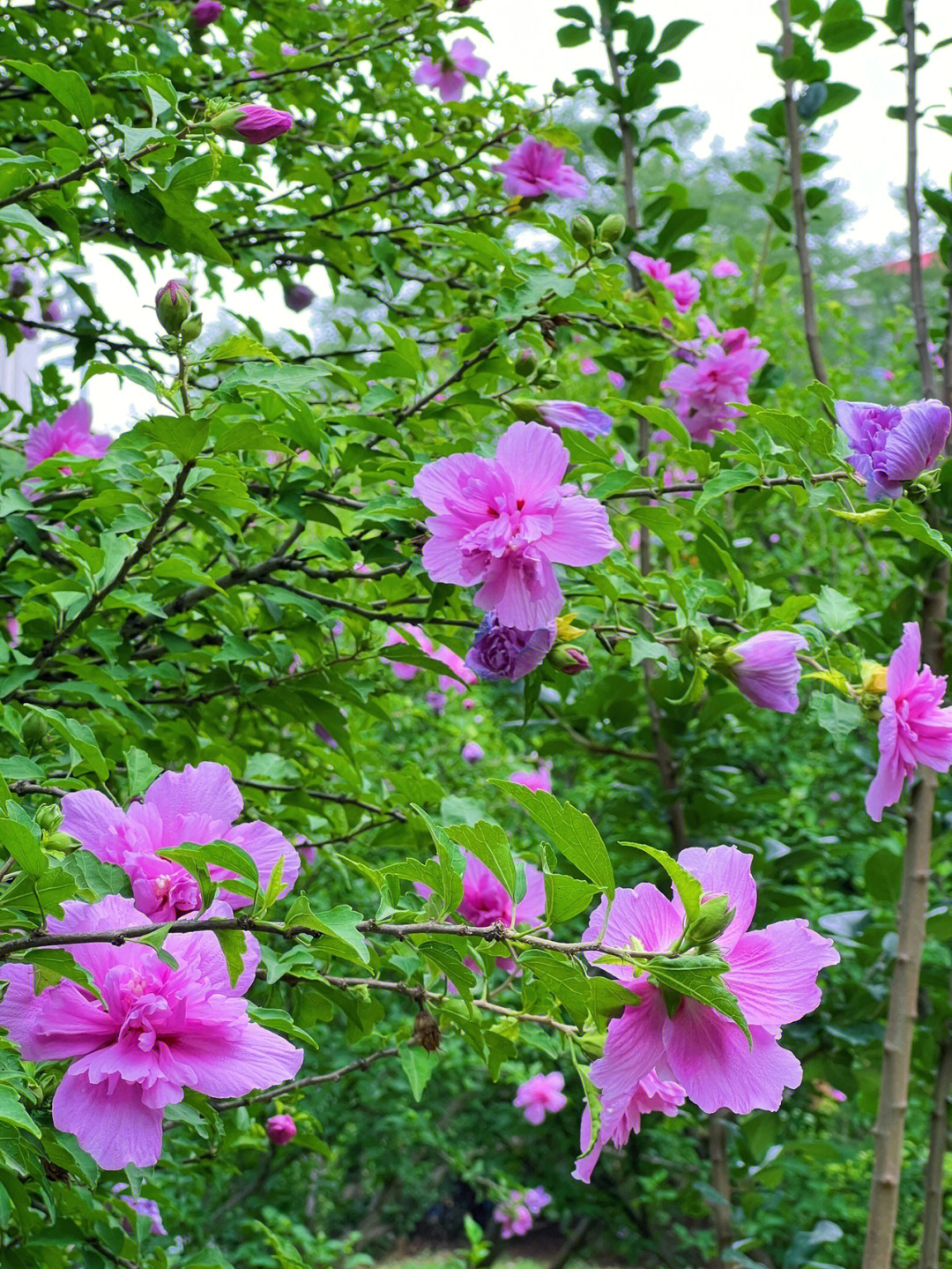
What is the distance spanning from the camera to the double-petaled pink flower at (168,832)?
0.62 meters

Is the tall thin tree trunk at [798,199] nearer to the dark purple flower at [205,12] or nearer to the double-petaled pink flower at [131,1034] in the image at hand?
the dark purple flower at [205,12]

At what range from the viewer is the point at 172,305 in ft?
2.54

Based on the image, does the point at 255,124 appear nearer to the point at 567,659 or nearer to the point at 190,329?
the point at 190,329

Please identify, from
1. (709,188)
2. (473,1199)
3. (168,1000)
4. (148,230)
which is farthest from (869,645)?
(709,188)

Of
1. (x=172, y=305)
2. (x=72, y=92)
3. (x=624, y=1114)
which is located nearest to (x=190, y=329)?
(x=172, y=305)

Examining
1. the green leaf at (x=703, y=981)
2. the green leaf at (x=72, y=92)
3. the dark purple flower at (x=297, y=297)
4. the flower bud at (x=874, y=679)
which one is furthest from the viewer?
the dark purple flower at (x=297, y=297)

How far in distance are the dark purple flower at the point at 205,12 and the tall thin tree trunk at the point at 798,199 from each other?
77 cm

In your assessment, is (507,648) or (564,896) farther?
(507,648)

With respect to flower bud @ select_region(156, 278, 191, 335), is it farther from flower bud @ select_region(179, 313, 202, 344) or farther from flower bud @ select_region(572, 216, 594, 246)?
flower bud @ select_region(572, 216, 594, 246)

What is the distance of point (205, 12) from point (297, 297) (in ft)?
1.44

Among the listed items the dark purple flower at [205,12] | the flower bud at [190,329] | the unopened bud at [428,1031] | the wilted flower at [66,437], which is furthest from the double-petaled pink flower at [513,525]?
the dark purple flower at [205,12]

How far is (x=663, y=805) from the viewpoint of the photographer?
1.85m

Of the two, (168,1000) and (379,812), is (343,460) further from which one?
(168,1000)

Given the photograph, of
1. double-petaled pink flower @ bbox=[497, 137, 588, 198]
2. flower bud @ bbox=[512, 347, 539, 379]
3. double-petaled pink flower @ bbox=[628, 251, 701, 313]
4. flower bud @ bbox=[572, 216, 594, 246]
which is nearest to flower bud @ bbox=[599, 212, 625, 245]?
flower bud @ bbox=[572, 216, 594, 246]
